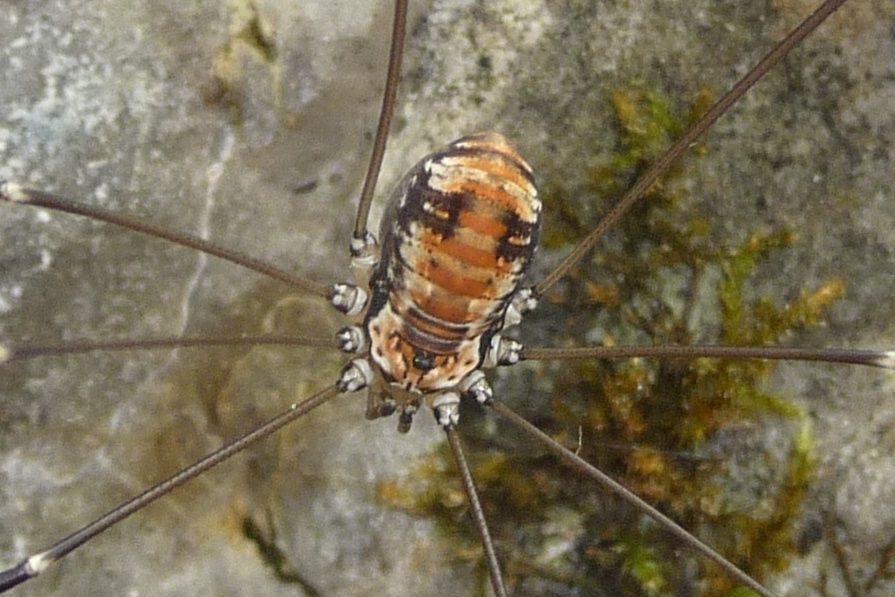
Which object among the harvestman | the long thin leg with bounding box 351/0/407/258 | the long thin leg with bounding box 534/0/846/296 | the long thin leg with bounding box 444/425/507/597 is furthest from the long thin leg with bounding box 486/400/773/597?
the long thin leg with bounding box 351/0/407/258

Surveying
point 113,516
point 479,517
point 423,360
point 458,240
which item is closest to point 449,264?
point 458,240

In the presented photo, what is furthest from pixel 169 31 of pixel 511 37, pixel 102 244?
pixel 511 37

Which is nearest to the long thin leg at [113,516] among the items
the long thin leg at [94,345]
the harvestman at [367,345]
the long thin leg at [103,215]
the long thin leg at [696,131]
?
the harvestman at [367,345]

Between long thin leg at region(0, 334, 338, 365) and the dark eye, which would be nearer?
long thin leg at region(0, 334, 338, 365)

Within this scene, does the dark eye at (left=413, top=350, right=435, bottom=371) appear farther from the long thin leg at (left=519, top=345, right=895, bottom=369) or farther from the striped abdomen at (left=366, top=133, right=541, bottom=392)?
the long thin leg at (left=519, top=345, right=895, bottom=369)

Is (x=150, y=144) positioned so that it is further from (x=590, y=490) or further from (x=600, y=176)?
(x=590, y=490)

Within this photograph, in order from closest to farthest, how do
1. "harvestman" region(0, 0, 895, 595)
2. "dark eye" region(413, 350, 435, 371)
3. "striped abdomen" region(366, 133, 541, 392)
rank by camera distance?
"striped abdomen" region(366, 133, 541, 392) → "harvestman" region(0, 0, 895, 595) → "dark eye" region(413, 350, 435, 371)

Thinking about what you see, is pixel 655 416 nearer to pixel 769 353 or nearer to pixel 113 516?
pixel 769 353
